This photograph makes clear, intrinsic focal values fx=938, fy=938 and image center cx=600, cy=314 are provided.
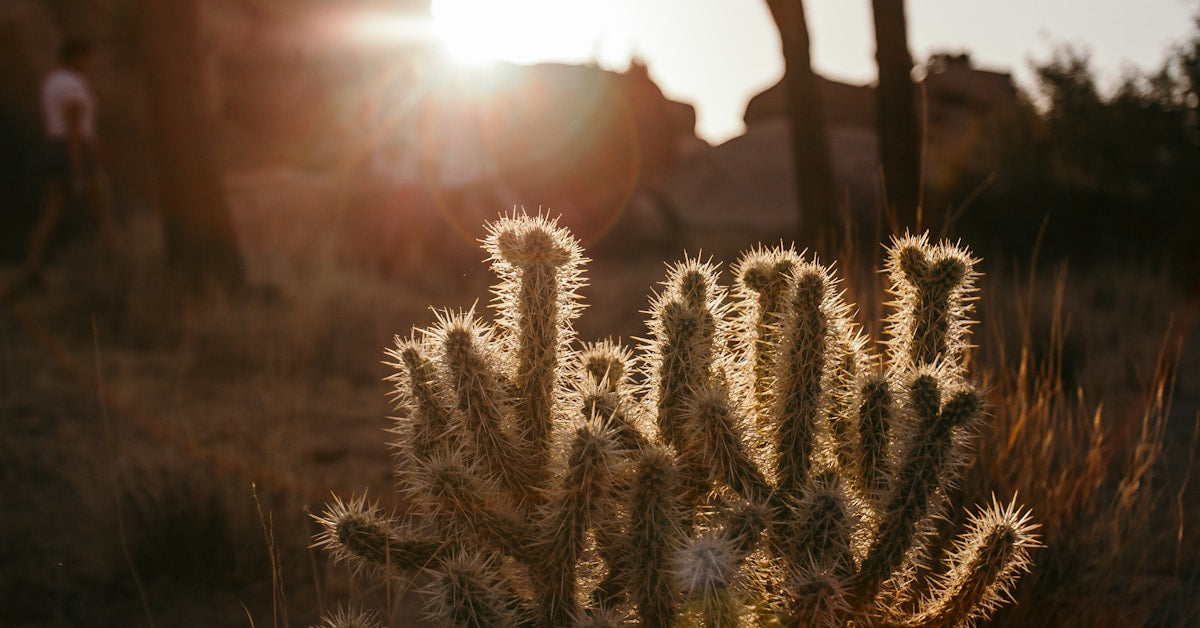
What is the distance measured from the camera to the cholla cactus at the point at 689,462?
6.83ft

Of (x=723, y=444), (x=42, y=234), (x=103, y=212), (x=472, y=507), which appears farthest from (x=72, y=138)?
(x=723, y=444)

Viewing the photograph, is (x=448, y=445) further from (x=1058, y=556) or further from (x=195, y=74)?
(x=195, y=74)

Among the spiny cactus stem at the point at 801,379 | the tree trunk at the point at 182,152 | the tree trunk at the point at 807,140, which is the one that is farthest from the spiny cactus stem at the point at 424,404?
the tree trunk at the point at 182,152

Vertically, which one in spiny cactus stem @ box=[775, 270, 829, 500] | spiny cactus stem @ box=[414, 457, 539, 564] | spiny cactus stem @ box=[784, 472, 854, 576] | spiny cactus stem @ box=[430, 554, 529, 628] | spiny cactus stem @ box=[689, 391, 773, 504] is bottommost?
spiny cactus stem @ box=[430, 554, 529, 628]

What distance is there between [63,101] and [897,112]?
7.95 m

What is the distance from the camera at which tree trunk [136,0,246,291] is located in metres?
8.05

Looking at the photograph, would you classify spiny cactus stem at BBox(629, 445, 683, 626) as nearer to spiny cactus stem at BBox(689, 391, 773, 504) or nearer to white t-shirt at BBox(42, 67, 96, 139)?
spiny cactus stem at BBox(689, 391, 773, 504)

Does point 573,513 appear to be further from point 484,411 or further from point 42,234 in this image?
point 42,234

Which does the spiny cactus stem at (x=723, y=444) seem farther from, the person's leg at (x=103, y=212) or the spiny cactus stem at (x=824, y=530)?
the person's leg at (x=103, y=212)

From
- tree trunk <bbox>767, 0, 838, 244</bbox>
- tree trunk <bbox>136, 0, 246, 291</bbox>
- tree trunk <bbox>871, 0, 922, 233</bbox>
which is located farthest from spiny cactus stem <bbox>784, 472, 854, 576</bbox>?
tree trunk <bbox>136, 0, 246, 291</bbox>

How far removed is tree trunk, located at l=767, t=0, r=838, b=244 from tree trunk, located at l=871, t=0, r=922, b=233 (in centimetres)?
90

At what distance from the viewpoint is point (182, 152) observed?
816 centimetres

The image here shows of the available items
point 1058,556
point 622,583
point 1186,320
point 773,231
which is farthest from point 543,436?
point 773,231

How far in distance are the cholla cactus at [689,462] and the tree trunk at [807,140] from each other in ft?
14.4
